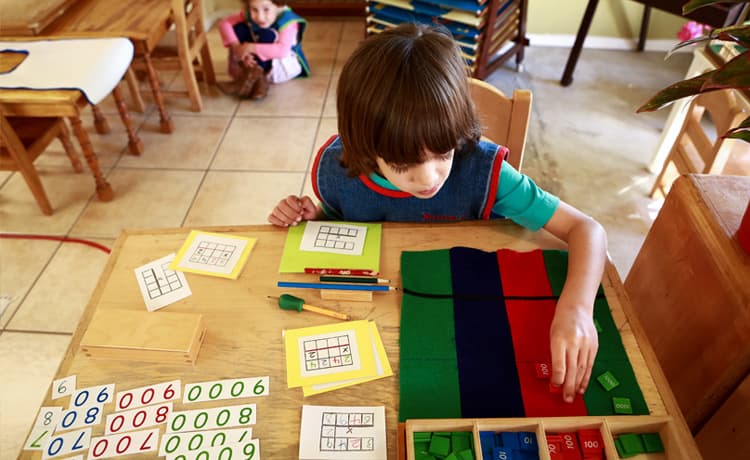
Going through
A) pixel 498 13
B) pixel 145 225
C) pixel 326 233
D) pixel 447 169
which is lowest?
pixel 145 225

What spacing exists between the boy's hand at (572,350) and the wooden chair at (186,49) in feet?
7.53

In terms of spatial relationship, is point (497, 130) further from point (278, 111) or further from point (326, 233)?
point (278, 111)

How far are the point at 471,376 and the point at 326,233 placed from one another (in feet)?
1.32

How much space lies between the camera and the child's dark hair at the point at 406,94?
773 millimetres

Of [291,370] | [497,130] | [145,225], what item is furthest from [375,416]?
[145,225]

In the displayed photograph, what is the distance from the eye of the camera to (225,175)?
2340mm

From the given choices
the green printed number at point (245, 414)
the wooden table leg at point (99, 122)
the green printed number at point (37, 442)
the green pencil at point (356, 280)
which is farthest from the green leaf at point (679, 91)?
the wooden table leg at point (99, 122)

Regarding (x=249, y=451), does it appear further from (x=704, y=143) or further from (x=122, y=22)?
(x=122, y=22)

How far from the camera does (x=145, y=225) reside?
210 centimetres

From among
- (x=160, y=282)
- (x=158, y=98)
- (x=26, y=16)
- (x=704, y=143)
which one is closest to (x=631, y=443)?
(x=160, y=282)

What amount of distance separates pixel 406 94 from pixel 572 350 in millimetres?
457

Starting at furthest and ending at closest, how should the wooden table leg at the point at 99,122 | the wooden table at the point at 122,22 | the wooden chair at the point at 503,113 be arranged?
the wooden table leg at the point at 99,122 < the wooden table at the point at 122,22 < the wooden chair at the point at 503,113

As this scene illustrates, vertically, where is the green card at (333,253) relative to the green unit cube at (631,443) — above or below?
below

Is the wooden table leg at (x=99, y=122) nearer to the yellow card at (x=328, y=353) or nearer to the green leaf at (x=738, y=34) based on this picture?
the yellow card at (x=328, y=353)
